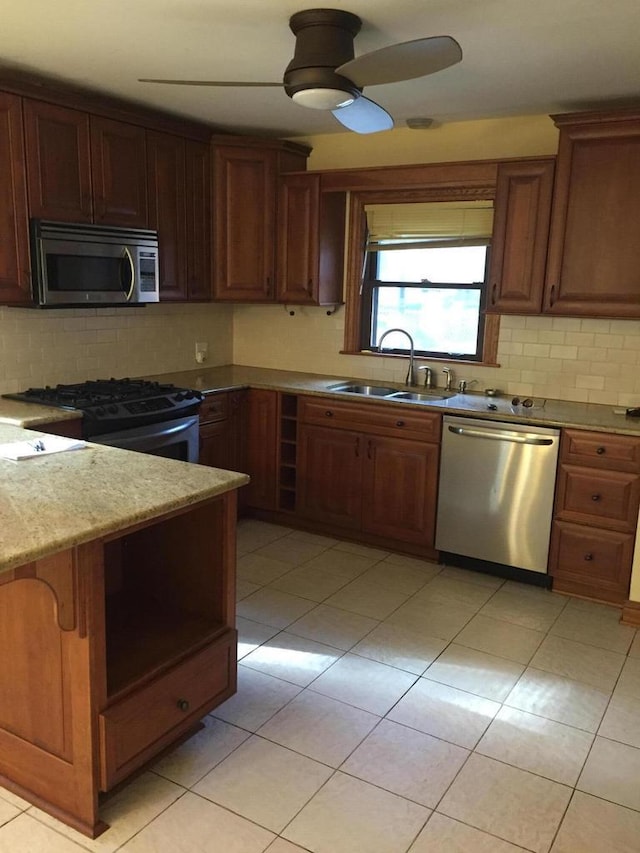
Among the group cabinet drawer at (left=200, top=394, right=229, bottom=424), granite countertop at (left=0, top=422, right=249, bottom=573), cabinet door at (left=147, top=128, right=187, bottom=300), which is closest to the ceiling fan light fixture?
granite countertop at (left=0, top=422, right=249, bottom=573)

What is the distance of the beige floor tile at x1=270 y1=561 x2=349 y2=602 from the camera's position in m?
3.54

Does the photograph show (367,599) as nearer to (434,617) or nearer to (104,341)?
(434,617)

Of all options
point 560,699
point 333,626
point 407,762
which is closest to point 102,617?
point 407,762

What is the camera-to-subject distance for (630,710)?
2656 mm

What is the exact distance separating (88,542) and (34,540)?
0.62 feet

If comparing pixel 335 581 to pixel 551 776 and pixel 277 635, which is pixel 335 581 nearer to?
pixel 277 635

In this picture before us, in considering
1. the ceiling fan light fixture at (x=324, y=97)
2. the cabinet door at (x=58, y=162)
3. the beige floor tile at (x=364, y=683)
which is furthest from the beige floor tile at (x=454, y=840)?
the cabinet door at (x=58, y=162)

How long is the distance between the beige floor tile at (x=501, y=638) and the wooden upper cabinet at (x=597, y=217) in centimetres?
162

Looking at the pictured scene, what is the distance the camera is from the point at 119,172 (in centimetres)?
379

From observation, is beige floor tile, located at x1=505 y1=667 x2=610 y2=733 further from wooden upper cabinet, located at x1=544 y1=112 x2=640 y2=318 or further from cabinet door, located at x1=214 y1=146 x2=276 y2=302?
cabinet door, located at x1=214 y1=146 x2=276 y2=302

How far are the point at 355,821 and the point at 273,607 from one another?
138 cm

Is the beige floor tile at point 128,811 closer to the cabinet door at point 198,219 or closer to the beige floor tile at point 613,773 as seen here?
the beige floor tile at point 613,773

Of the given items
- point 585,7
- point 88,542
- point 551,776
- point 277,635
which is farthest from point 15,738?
point 585,7

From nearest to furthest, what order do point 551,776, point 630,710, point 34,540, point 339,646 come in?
point 34,540, point 551,776, point 630,710, point 339,646
